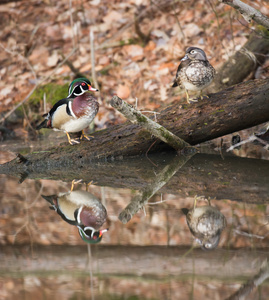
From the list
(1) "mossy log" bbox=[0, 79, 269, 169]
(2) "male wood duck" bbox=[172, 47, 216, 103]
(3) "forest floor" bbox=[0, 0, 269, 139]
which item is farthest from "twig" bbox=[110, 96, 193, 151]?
(3) "forest floor" bbox=[0, 0, 269, 139]

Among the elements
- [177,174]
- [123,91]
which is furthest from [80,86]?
[123,91]

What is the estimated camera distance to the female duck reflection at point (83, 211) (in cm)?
357

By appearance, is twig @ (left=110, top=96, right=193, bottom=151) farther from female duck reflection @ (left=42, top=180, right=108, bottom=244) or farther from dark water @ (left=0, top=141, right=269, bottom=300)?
female duck reflection @ (left=42, top=180, right=108, bottom=244)

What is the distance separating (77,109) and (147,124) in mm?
839

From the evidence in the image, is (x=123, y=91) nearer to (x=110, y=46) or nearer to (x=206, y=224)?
(x=110, y=46)

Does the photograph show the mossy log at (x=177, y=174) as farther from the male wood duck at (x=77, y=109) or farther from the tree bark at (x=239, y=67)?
the tree bark at (x=239, y=67)

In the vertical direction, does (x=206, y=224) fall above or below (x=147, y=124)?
below

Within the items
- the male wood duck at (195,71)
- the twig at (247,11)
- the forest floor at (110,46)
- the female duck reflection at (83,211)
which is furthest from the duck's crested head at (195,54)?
the forest floor at (110,46)

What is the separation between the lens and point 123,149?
19.8ft

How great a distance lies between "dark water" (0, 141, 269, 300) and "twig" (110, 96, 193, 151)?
45 cm

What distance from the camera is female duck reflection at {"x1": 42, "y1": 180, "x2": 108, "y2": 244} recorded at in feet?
11.7

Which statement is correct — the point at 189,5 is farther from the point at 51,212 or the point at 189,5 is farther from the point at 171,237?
the point at 171,237

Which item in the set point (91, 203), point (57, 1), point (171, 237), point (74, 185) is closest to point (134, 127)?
point (74, 185)

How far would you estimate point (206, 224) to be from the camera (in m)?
3.54
